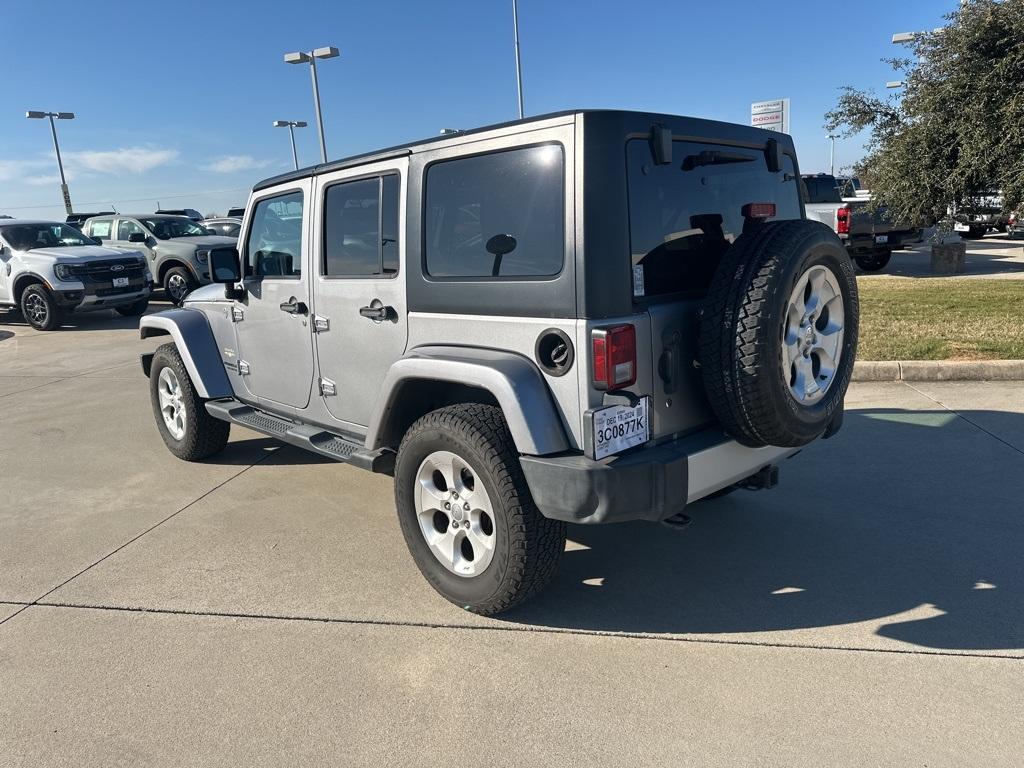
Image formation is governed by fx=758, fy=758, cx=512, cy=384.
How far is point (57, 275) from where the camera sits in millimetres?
12648

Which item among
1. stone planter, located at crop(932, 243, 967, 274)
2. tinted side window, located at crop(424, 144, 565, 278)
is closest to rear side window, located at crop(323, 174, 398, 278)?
tinted side window, located at crop(424, 144, 565, 278)

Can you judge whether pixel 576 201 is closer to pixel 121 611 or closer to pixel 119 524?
pixel 121 611

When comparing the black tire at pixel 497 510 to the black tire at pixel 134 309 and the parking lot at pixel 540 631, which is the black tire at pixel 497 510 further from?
the black tire at pixel 134 309

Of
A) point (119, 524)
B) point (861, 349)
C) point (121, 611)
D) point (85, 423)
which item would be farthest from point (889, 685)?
point (85, 423)

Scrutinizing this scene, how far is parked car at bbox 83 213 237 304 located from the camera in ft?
48.8

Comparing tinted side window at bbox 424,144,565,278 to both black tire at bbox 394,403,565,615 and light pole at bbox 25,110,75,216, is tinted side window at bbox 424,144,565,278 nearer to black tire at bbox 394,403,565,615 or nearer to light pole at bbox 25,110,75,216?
black tire at bbox 394,403,565,615

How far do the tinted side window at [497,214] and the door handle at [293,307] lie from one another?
3.59 feet

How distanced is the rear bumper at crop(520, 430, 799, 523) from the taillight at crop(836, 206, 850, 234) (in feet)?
39.0

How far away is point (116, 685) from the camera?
9.36 feet

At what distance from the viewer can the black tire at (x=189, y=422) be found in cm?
517

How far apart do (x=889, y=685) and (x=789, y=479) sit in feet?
6.69

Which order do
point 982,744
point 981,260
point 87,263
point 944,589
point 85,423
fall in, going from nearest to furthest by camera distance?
point 982,744 → point 944,589 → point 85,423 → point 87,263 → point 981,260

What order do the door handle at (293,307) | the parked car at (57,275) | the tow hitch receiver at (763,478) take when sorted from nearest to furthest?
the tow hitch receiver at (763,478)
the door handle at (293,307)
the parked car at (57,275)

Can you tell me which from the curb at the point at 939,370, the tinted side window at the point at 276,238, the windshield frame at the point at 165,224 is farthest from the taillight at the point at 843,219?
the windshield frame at the point at 165,224
